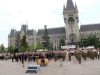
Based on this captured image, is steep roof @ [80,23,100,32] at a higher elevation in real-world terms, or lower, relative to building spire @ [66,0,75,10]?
lower

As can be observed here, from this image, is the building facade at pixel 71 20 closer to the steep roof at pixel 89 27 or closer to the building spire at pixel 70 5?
the building spire at pixel 70 5

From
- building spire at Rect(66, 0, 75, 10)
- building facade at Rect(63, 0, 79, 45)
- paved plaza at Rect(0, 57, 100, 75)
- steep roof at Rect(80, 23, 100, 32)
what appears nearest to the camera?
paved plaza at Rect(0, 57, 100, 75)

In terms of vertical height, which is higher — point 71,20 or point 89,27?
point 71,20

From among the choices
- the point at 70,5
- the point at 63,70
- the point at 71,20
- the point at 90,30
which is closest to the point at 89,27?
the point at 90,30

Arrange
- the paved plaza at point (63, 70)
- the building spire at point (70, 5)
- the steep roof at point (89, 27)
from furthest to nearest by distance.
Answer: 1. the steep roof at point (89, 27)
2. the building spire at point (70, 5)
3. the paved plaza at point (63, 70)

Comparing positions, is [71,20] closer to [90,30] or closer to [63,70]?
[90,30]

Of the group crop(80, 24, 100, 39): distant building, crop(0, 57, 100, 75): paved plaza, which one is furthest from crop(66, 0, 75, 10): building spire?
crop(0, 57, 100, 75): paved plaza

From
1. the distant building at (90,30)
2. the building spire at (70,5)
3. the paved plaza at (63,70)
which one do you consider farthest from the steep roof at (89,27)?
the paved plaza at (63,70)

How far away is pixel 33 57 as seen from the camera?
1848 inches

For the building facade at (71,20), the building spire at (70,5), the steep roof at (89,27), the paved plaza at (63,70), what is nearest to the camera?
the paved plaza at (63,70)

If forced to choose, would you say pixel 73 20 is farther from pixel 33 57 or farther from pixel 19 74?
pixel 19 74

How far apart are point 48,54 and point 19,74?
26019 millimetres

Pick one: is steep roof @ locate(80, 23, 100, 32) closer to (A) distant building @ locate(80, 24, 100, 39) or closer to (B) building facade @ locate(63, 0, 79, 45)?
(A) distant building @ locate(80, 24, 100, 39)

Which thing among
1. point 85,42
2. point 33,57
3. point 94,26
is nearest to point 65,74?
point 33,57
